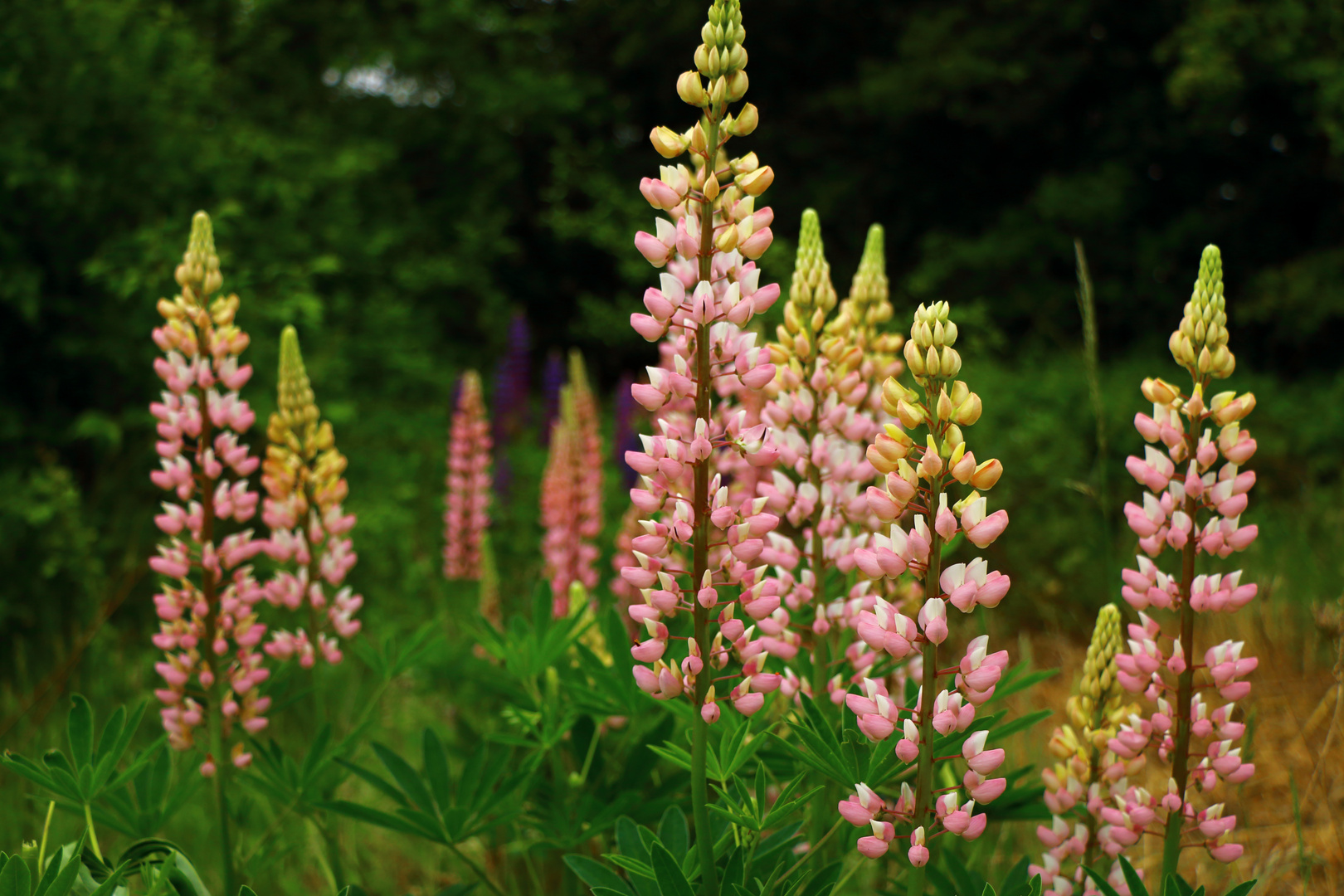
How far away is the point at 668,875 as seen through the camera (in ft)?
3.98

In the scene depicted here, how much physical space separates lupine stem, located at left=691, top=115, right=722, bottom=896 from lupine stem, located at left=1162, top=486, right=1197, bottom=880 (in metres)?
0.73

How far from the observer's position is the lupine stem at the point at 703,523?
4.16 feet

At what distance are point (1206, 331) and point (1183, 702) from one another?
574mm

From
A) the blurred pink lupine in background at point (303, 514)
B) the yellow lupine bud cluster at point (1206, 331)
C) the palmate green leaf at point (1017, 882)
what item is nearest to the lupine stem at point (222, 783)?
the blurred pink lupine in background at point (303, 514)

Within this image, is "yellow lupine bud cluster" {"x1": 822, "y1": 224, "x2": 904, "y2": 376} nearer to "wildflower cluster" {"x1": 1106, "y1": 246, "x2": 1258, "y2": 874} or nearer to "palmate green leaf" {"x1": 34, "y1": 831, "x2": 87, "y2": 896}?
"wildflower cluster" {"x1": 1106, "y1": 246, "x2": 1258, "y2": 874}

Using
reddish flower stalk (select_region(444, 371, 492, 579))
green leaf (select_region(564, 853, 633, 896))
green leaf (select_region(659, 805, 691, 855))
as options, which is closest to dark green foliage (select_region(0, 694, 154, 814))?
green leaf (select_region(564, 853, 633, 896))

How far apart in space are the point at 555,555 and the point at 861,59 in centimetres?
1033

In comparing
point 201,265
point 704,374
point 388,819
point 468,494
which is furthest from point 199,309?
point 468,494

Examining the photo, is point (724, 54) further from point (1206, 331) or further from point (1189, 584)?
point (1189, 584)

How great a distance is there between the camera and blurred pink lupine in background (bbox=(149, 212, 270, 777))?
6.15 ft

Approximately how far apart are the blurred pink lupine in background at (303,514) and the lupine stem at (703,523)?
1115mm

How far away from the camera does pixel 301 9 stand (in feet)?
28.4

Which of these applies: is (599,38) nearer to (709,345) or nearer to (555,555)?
(555,555)

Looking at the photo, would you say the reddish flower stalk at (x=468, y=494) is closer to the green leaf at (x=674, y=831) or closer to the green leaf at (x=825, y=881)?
the green leaf at (x=674, y=831)
